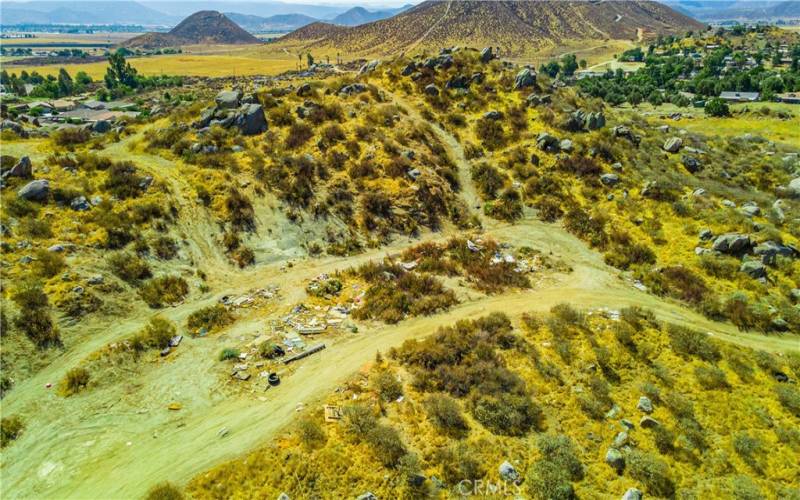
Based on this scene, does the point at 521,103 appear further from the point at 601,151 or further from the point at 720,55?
the point at 720,55

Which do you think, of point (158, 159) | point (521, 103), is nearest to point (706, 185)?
point (521, 103)

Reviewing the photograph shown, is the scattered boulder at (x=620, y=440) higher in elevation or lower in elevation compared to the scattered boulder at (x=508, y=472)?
higher

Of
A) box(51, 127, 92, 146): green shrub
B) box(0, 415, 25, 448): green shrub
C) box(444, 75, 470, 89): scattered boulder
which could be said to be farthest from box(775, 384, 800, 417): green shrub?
box(51, 127, 92, 146): green shrub

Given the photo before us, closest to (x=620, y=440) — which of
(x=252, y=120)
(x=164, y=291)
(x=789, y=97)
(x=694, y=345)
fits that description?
(x=694, y=345)

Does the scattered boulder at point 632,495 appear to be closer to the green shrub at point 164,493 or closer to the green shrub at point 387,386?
the green shrub at point 387,386

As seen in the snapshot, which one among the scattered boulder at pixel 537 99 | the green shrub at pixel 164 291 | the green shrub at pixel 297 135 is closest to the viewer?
the green shrub at pixel 164 291

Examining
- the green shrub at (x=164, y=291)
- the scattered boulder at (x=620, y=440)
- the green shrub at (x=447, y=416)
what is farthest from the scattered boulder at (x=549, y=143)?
the green shrub at (x=164, y=291)

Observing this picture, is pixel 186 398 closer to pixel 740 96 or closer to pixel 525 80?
pixel 525 80
